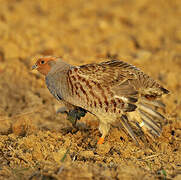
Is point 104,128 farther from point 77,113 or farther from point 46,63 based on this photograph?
point 46,63

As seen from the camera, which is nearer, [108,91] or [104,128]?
[108,91]

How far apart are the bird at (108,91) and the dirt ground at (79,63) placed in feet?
1.30

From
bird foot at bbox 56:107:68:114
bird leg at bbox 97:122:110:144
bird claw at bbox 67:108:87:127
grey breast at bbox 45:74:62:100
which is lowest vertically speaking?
bird foot at bbox 56:107:68:114

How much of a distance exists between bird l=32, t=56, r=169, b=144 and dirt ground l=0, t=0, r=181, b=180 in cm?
40

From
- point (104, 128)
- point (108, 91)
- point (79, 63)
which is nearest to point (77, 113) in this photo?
point (104, 128)

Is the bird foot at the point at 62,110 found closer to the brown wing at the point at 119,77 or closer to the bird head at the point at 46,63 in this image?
the bird head at the point at 46,63

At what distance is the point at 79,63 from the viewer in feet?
24.1

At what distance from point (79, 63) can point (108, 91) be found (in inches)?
135

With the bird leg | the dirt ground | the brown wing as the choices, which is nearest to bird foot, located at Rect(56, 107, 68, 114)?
the dirt ground

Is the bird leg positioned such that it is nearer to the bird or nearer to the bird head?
the bird

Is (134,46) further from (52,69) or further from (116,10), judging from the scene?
(52,69)

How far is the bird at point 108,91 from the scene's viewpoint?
4.01m

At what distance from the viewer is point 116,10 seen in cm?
1152

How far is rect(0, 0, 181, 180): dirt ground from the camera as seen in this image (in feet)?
12.1
